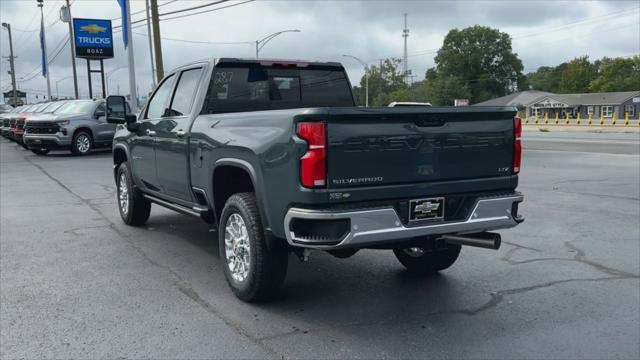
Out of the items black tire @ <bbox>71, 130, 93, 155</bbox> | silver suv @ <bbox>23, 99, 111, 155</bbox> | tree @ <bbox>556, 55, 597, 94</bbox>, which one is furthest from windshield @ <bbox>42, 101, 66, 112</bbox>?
tree @ <bbox>556, 55, 597, 94</bbox>

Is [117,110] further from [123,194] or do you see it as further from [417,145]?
[417,145]

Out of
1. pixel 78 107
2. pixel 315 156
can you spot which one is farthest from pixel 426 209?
pixel 78 107

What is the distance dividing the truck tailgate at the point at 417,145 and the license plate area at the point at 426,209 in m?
0.15

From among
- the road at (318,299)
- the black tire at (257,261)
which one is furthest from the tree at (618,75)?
the black tire at (257,261)

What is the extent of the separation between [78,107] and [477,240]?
18.4m

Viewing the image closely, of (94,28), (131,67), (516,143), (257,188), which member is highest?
(94,28)

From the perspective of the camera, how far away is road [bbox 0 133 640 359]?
13.0ft

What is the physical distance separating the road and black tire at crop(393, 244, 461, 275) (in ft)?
0.39

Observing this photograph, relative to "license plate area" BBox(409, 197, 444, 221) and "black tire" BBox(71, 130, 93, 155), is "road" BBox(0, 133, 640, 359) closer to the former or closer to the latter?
"license plate area" BBox(409, 197, 444, 221)

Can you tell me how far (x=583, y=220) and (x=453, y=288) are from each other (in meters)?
3.85

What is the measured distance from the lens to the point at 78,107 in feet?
65.9

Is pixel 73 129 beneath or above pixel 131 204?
above

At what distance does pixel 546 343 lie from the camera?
4031 millimetres

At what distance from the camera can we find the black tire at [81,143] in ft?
63.4
